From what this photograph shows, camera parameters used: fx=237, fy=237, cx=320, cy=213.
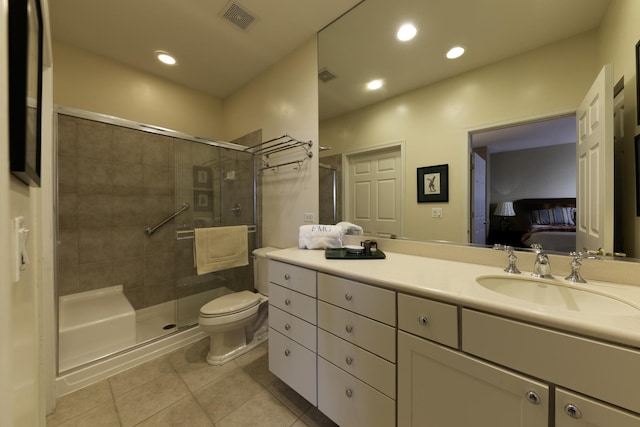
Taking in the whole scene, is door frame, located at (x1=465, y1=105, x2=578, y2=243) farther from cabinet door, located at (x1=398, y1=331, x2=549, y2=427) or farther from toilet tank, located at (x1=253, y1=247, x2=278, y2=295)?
toilet tank, located at (x1=253, y1=247, x2=278, y2=295)

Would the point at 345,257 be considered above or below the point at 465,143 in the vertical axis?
below

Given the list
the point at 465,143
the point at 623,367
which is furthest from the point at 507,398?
the point at 465,143

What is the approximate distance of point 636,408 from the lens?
1.90 ft

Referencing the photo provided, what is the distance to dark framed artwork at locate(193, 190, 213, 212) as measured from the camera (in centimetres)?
227

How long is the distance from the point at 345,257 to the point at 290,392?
0.98m

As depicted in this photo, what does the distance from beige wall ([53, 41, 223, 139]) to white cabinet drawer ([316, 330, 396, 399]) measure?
2.80m

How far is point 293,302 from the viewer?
1390 millimetres

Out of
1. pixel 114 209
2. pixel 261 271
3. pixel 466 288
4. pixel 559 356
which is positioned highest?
pixel 114 209

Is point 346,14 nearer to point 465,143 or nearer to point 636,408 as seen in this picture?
point 465,143

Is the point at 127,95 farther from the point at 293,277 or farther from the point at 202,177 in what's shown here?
the point at 293,277

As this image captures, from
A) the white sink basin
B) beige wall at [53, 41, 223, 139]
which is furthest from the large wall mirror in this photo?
beige wall at [53, 41, 223, 139]

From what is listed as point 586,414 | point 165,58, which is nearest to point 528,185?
point 586,414

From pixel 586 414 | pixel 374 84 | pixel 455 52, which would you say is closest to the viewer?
pixel 586 414

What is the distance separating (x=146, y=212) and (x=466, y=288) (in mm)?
2869
